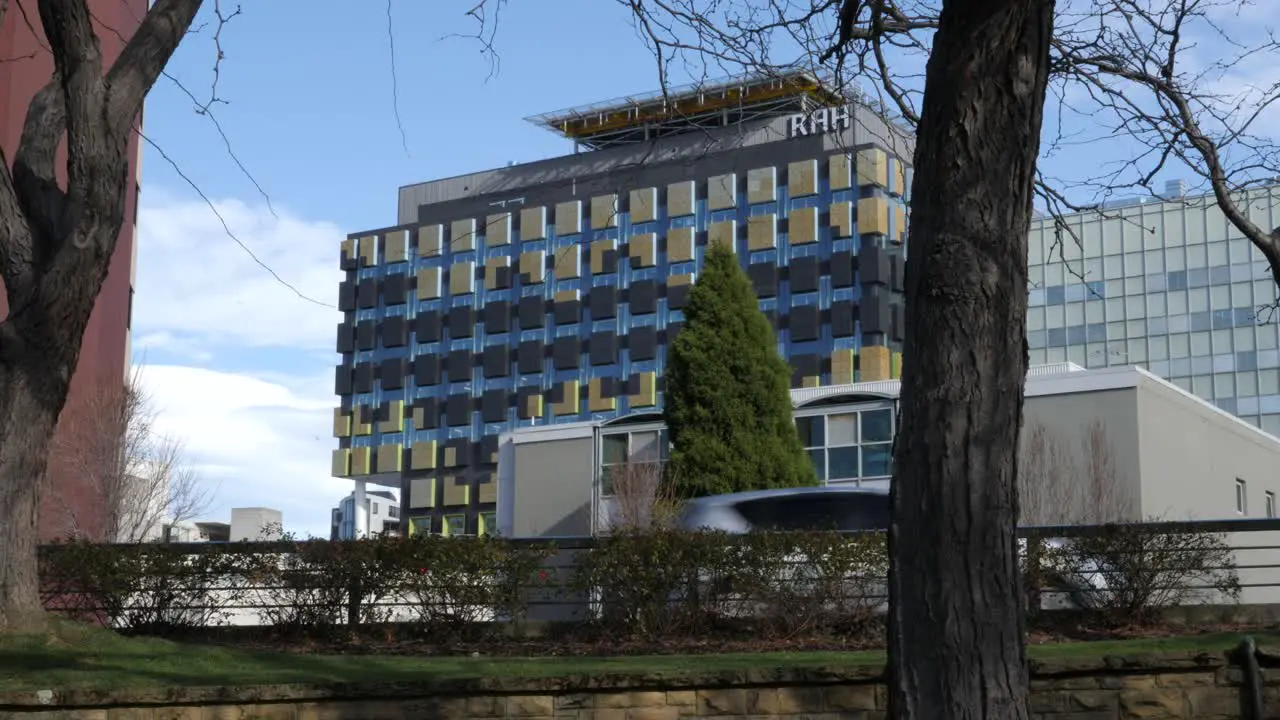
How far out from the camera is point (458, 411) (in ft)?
314

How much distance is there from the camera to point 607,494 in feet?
138

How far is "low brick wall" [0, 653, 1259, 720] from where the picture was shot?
8688 millimetres

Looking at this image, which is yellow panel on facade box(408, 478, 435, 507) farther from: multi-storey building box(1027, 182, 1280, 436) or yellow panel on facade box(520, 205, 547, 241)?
multi-storey building box(1027, 182, 1280, 436)

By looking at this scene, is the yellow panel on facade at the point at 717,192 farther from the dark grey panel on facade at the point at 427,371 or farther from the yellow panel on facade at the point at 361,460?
the yellow panel on facade at the point at 361,460

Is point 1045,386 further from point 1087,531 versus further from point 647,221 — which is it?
point 647,221

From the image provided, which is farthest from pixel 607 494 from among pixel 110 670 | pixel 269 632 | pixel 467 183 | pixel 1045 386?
pixel 467 183

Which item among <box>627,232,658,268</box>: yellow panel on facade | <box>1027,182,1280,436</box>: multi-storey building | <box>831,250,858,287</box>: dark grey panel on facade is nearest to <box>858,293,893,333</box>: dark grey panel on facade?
<box>831,250,858,287</box>: dark grey panel on facade

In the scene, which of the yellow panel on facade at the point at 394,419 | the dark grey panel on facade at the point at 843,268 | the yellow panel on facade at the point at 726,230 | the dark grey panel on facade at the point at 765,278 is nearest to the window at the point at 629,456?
the dark grey panel on facade at the point at 843,268

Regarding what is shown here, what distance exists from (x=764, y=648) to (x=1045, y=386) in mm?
26995

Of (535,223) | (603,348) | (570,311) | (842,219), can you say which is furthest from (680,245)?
(842,219)

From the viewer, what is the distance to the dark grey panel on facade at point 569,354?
303ft

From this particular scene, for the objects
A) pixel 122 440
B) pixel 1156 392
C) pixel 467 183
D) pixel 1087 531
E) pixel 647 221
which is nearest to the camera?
pixel 1087 531

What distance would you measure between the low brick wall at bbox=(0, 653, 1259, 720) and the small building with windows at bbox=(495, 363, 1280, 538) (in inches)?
984

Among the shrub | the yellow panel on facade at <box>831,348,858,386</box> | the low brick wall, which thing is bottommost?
the low brick wall
